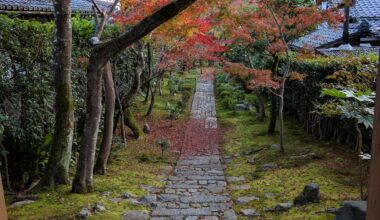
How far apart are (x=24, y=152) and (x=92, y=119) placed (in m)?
1.99

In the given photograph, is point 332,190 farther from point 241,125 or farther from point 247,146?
point 241,125

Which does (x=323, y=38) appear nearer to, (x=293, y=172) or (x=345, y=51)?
(x=345, y=51)

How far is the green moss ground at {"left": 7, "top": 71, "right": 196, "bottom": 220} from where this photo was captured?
17.7 ft

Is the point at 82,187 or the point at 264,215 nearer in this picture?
the point at 264,215

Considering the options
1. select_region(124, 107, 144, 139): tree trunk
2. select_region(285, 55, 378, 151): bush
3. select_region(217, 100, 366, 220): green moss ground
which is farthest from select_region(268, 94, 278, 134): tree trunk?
select_region(124, 107, 144, 139): tree trunk

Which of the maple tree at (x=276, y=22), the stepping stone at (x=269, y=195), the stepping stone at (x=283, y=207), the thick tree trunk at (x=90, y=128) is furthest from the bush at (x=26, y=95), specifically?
the maple tree at (x=276, y=22)

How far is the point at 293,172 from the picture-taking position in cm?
774

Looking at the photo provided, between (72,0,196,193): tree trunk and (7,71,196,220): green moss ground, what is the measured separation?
1.15 ft

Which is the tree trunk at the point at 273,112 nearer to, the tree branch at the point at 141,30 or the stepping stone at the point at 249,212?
the stepping stone at the point at 249,212

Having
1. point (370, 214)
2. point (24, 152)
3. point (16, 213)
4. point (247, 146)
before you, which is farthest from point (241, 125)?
point (370, 214)

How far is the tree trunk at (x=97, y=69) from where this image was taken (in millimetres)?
5020

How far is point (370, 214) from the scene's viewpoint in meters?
1.49

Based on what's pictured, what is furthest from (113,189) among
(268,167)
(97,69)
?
(268,167)

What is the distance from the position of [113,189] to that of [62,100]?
1.84 m
